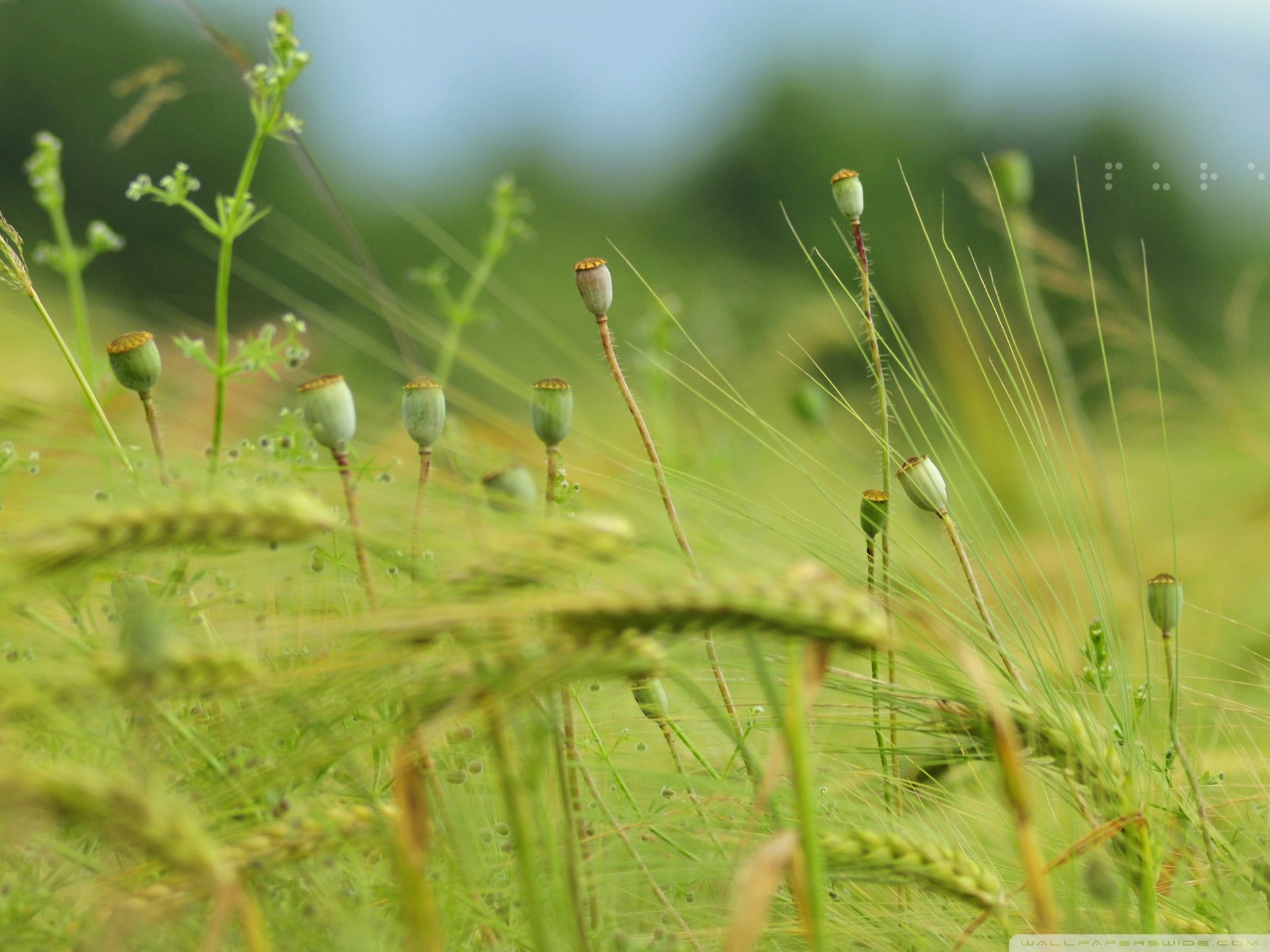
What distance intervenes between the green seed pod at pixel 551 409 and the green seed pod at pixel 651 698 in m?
0.17

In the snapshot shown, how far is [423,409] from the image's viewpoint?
68cm

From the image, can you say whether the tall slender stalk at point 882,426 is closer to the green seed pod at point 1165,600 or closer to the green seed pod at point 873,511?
the green seed pod at point 873,511

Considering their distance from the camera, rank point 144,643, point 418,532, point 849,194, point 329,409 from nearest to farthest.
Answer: point 144,643 → point 418,532 → point 329,409 → point 849,194

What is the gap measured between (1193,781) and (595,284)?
0.52m

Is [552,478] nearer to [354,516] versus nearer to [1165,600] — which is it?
[354,516]

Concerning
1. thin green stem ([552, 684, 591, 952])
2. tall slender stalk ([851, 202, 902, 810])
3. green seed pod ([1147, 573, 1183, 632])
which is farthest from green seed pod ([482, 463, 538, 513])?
green seed pod ([1147, 573, 1183, 632])

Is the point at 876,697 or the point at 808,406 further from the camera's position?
the point at 808,406

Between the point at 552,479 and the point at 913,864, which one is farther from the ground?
the point at 552,479

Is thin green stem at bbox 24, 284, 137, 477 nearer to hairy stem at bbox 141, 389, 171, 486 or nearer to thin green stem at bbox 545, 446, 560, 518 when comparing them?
hairy stem at bbox 141, 389, 171, 486

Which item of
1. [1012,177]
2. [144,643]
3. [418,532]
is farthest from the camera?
[1012,177]

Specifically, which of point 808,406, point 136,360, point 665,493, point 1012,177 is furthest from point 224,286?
point 1012,177

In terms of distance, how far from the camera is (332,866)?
62cm

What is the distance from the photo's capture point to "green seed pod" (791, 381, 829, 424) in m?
1.36

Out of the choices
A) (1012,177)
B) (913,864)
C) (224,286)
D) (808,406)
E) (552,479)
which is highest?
(1012,177)
